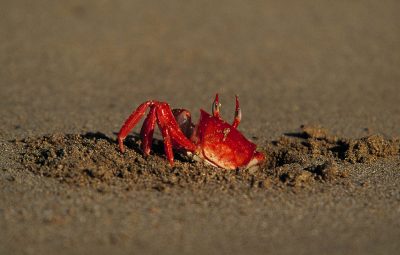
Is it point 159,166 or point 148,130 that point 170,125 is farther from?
point 159,166

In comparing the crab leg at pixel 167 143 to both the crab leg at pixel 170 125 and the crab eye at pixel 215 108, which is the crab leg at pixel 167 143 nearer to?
the crab leg at pixel 170 125

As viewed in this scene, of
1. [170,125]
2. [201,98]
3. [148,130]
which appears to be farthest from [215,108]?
[201,98]

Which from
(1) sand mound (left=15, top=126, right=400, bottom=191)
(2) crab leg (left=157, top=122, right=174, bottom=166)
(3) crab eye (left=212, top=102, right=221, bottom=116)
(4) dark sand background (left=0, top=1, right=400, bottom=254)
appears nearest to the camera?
(4) dark sand background (left=0, top=1, right=400, bottom=254)

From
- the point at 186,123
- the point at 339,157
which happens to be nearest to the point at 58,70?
the point at 186,123

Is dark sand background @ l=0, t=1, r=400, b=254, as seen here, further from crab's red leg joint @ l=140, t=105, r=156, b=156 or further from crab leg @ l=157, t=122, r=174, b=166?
crab's red leg joint @ l=140, t=105, r=156, b=156

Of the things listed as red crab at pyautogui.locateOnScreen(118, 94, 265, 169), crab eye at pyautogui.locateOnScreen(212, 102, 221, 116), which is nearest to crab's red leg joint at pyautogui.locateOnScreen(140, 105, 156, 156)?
red crab at pyautogui.locateOnScreen(118, 94, 265, 169)

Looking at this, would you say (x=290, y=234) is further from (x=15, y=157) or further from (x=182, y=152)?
(x=15, y=157)
